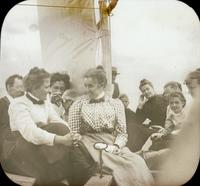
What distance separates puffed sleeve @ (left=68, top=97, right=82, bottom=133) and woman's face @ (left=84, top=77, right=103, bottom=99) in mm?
45

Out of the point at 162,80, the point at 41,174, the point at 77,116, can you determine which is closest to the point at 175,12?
the point at 162,80

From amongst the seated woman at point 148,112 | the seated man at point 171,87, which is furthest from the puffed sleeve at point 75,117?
the seated man at point 171,87

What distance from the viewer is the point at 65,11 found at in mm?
1421

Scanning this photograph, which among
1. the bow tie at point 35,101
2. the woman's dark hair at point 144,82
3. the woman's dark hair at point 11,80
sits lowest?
the bow tie at point 35,101

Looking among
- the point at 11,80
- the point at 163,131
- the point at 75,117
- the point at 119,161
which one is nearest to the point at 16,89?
the point at 11,80

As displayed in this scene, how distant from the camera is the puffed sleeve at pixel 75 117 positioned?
1409 millimetres

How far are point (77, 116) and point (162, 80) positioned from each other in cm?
34

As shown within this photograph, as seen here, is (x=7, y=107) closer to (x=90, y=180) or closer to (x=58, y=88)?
(x=58, y=88)

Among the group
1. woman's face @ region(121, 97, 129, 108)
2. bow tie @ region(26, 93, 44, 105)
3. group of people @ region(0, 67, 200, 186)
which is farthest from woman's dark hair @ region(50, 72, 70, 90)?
woman's face @ region(121, 97, 129, 108)

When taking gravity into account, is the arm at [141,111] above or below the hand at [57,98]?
below

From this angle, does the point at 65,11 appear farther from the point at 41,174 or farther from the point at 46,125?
the point at 41,174

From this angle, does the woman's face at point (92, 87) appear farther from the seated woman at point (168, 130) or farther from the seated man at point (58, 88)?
the seated woman at point (168, 130)

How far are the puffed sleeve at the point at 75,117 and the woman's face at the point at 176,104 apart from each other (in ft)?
1.12

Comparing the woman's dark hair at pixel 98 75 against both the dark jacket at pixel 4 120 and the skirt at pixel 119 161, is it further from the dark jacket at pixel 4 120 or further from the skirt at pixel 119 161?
the dark jacket at pixel 4 120
